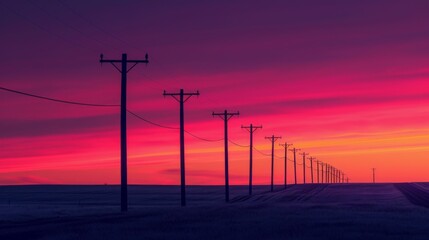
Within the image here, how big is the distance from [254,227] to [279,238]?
5.82 meters

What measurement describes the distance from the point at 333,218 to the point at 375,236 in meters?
11.2

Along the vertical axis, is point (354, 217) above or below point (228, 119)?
below

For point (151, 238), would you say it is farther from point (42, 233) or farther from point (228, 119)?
point (228, 119)

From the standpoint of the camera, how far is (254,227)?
34.2 meters

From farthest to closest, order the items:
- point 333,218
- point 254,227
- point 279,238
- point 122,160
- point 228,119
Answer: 1. point 228,119
2. point 122,160
3. point 333,218
4. point 254,227
5. point 279,238

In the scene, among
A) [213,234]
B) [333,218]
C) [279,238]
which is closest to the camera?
[279,238]

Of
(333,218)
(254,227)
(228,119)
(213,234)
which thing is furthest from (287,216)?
(228,119)

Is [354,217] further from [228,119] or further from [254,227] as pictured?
[228,119]

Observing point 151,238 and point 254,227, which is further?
point 254,227

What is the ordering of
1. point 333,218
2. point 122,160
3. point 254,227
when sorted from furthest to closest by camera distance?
point 122,160, point 333,218, point 254,227

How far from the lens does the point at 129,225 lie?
1420 inches

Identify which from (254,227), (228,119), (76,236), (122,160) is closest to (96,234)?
(76,236)

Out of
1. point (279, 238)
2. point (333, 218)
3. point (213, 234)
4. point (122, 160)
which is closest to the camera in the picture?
point (279, 238)

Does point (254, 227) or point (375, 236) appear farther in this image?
point (254, 227)
